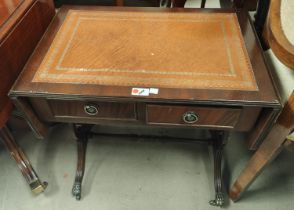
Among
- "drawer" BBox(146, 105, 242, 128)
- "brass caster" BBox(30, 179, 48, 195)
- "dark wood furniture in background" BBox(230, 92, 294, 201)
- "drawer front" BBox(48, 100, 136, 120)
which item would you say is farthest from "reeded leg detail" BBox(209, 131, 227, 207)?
"brass caster" BBox(30, 179, 48, 195)

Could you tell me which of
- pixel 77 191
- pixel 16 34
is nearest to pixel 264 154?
pixel 77 191

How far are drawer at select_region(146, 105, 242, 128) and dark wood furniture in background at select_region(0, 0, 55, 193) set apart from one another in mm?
459

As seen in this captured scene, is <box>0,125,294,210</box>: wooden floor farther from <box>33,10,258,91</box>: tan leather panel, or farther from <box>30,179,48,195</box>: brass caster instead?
<box>33,10,258,91</box>: tan leather panel

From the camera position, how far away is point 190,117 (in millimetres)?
764

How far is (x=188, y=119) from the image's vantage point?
77 cm

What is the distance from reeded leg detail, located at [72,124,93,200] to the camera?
1132 millimetres

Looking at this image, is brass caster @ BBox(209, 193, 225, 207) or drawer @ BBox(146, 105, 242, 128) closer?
drawer @ BBox(146, 105, 242, 128)

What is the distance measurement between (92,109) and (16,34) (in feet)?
1.15

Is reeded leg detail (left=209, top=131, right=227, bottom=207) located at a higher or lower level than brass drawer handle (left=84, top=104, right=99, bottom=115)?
lower

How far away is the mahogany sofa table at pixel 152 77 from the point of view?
28.6 inches

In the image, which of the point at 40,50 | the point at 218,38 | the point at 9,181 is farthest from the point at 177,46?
the point at 9,181

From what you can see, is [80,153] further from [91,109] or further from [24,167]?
[91,109]

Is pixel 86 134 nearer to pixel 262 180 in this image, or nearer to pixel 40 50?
pixel 40 50

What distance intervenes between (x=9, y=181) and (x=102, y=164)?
1.39 ft
